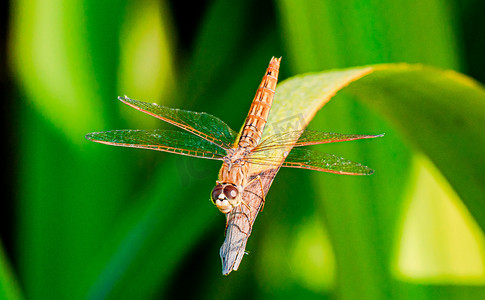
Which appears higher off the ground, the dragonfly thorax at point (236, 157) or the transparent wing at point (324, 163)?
the transparent wing at point (324, 163)

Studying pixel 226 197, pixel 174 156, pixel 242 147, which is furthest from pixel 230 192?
pixel 174 156

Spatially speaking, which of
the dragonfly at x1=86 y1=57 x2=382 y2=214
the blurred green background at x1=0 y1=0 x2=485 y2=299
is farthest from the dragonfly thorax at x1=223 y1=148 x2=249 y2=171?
the blurred green background at x1=0 y1=0 x2=485 y2=299

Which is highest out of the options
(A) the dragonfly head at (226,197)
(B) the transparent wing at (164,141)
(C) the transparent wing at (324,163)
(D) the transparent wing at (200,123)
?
(D) the transparent wing at (200,123)

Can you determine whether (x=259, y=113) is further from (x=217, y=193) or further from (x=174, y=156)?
(x=174, y=156)

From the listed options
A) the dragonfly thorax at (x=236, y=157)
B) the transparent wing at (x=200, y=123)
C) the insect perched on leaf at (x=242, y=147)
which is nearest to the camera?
the insect perched on leaf at (x=242, y=147)

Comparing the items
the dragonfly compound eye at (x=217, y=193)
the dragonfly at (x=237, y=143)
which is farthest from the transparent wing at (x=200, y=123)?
the dragonfly compound eye at (x=217, y=193)

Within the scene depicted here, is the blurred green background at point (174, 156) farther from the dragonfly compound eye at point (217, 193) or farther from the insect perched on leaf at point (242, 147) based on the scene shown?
the dragonfly compound eye at point (217, 193)
